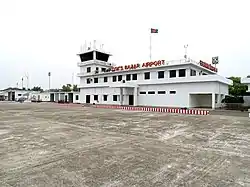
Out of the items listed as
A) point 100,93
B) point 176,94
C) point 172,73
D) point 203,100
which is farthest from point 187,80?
point 100,93

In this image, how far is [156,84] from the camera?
1442 inches

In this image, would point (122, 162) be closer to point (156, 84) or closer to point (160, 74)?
point (156, 84)

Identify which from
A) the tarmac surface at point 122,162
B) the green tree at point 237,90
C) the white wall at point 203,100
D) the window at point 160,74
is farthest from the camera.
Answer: the green tree at point 237,90

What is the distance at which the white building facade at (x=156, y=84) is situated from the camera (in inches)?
1257

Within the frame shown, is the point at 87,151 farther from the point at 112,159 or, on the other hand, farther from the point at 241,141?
the point at 241,141

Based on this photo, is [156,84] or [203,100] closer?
[203,100]

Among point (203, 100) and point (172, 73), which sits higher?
point (172, 73)

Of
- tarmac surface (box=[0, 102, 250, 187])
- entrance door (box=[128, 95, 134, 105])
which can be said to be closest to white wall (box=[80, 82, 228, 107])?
entrance door (box=[128, 95, 134, 105])

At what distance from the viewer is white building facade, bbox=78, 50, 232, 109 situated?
105 feet

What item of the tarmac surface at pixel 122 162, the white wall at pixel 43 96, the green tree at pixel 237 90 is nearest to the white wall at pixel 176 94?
the green tree at pixel 237 90

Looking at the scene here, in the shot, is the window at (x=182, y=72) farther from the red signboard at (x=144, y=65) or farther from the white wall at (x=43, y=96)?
the white wall at (x=43, y=96)

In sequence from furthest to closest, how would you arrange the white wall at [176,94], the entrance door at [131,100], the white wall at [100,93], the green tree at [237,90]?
the green tree at [237,90]
the white wall at [100,93]
the entrance door at [131,100]
the white wall at [176,94]

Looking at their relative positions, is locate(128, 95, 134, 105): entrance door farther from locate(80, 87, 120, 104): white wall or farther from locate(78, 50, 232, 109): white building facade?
locate(80, 87, 120, 104): white wall

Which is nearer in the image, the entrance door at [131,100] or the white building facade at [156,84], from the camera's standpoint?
the white building facade at [156,84]
